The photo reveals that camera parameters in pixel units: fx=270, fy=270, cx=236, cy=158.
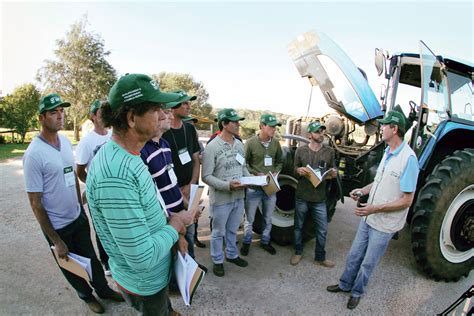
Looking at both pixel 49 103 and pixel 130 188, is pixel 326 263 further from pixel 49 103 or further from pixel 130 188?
pixel 49 103

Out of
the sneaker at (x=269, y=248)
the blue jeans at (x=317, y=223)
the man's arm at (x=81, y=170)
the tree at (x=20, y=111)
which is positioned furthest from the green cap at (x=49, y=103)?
the tree at (x=20, y=111)

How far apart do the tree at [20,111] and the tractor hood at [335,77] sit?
1905cm

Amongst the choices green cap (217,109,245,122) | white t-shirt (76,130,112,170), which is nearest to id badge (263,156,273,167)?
green cap (217,109,245,122)

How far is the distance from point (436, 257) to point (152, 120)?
3.48m

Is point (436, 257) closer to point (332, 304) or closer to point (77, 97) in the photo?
point (332, 304)

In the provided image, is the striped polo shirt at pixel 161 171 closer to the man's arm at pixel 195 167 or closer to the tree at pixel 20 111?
the man's arm at pixel 195 167

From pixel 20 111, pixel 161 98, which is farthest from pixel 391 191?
pixel 20 111

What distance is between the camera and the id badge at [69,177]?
2.46 meters

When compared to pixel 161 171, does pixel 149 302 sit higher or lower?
lower

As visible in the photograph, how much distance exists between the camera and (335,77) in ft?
11.9

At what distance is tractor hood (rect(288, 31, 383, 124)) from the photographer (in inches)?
138

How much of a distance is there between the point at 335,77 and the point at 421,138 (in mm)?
1299

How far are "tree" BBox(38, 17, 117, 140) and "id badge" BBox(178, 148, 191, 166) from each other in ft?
68.1

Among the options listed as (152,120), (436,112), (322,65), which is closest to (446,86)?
(436,112)
